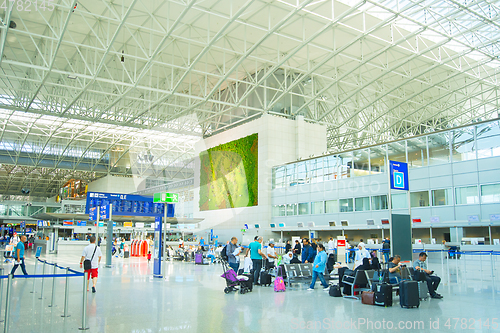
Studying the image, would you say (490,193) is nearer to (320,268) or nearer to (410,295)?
(320,268)

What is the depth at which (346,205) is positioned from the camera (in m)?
32.6

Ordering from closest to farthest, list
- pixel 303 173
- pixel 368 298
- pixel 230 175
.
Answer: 1. pixel 368 298
2. pixel 303 173
3. pixel 230 175

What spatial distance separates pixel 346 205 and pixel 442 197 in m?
8.00

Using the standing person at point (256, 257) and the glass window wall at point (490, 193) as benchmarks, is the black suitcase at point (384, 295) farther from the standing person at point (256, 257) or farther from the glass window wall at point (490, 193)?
the glass window wall at point (490, 193)

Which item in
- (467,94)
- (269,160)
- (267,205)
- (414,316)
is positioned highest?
(467,94)

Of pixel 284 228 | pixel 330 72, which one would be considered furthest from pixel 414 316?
pixel 330 72

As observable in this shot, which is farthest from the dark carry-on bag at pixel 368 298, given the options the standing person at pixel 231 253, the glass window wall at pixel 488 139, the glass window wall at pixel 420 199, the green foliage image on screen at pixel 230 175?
the green foliage image on screen at pixel 230 175

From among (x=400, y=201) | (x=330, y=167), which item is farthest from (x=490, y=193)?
(x=330, y=167)

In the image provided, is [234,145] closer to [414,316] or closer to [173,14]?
[173,14]

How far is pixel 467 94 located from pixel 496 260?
26.2 metres

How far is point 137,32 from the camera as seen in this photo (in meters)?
30.7

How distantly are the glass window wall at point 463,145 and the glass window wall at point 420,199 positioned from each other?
10.4ft

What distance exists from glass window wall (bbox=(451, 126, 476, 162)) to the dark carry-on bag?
18.8 metres

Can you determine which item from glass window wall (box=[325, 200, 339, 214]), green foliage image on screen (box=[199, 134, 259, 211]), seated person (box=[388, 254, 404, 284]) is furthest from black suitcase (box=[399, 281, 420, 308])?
green foliage image on screen (box=[199, 134, 259, 211])
